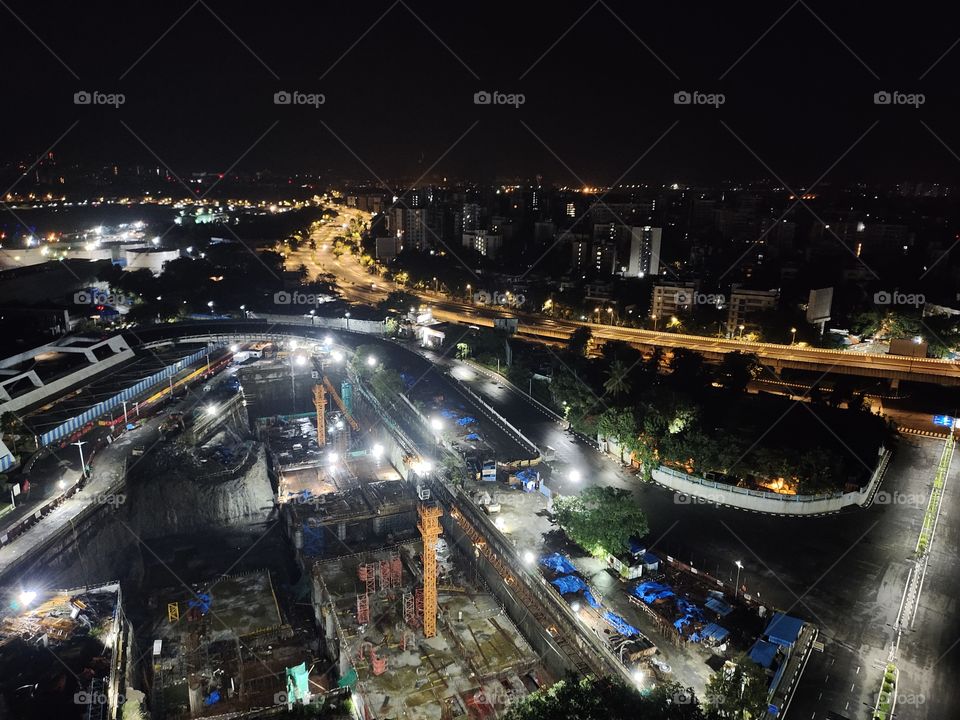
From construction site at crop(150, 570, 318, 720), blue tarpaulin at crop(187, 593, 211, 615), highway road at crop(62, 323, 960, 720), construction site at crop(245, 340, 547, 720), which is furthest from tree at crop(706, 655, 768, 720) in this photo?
blue tarpaulin at crop(187, 593, 211, 615)

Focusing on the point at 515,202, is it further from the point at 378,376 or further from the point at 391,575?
the point at 391,575

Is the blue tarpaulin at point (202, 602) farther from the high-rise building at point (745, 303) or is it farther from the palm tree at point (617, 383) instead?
the high-rise building at point (745, 303)

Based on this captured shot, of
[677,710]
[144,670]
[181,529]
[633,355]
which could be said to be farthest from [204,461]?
[677,710]

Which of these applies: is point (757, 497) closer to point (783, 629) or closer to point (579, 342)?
point (783, 629)

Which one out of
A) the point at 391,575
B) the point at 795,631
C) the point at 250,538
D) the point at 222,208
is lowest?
the point at 250,538

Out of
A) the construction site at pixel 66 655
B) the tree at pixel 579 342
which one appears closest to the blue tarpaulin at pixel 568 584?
the construction site at pixel 66 655

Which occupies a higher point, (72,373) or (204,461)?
(72,373)

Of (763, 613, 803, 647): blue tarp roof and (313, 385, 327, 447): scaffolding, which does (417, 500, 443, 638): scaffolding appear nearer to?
(763, 613, 803, 647): blue tarp roof
